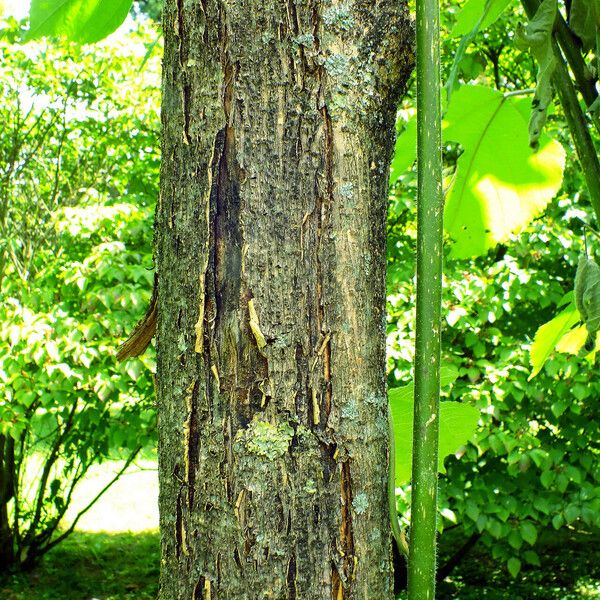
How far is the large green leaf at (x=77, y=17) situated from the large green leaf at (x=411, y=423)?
54 cm

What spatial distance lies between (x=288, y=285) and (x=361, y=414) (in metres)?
0.13

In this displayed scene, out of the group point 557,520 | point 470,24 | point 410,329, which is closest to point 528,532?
point 557,520

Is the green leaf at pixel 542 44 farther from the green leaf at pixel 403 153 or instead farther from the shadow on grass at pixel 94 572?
the shadow on grass at pixel 94 572

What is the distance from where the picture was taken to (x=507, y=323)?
520cm

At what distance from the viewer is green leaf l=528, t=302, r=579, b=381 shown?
827mm

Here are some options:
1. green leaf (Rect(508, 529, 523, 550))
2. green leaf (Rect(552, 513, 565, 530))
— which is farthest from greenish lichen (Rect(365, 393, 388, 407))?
green leaf (Rect(508, 529, 523, 550))

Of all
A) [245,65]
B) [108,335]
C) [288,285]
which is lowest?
[288,285]

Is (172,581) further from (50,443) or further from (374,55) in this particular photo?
(50,443)

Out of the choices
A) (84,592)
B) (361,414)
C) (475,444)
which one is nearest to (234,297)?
(361,414)

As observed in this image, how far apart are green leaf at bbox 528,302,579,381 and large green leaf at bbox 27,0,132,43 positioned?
602 mm

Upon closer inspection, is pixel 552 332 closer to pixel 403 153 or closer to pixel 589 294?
pixel 589 294

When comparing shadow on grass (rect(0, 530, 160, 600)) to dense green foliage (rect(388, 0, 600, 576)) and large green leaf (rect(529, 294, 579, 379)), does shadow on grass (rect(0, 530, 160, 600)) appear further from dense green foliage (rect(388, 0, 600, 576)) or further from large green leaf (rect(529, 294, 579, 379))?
large green leaf (rect(529, 294, 579, 379))

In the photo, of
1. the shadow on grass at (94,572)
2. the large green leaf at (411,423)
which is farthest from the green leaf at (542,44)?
the shadow on grass at (94,572)

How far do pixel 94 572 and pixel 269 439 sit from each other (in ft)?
20.7
